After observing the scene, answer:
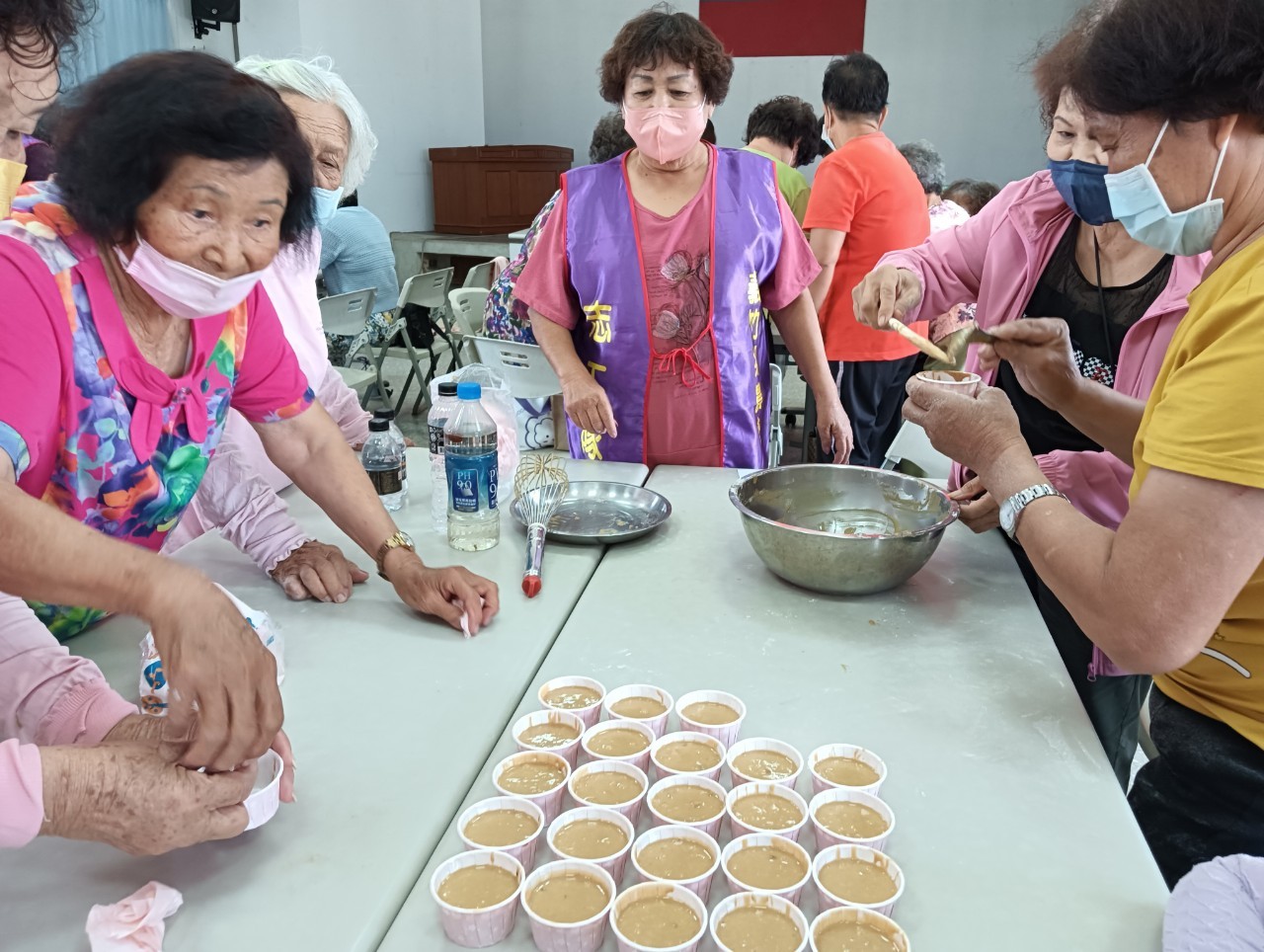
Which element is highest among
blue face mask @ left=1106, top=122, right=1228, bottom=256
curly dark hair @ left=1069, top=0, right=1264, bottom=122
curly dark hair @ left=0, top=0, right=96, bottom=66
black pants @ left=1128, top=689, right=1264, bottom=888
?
curly dark hair @ left=0, top=0, right=96, bottom=66

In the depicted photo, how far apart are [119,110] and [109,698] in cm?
72

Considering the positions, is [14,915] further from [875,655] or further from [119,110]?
[875,655]

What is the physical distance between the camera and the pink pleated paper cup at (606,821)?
34.9 inches

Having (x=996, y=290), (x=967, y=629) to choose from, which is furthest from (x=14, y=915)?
(x=996, y=290)

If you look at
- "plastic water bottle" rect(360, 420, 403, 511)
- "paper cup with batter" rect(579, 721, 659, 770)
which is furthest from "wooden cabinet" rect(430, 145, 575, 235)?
"paper cup with batter" rect(579, 721, 659, 770)

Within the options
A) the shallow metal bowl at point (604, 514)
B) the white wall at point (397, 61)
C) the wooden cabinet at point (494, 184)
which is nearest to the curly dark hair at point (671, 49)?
the shallow metal bowl at point (604, 514)

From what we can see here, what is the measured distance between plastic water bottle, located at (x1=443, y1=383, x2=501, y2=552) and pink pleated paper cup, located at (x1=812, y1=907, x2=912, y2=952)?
3.30 ft

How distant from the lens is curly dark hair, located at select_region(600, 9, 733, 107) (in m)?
2.20

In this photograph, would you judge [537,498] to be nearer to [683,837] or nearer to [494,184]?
[683,837]

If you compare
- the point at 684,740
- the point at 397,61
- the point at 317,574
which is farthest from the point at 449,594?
the point at 397,61

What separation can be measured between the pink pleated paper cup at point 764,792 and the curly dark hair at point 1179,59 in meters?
0.90

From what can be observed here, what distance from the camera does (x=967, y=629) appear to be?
4.67 feet

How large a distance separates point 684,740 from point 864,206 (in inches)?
114

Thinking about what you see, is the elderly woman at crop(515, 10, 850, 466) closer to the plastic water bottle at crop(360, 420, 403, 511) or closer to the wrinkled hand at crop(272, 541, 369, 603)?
the plastic water bottle at crop(360, 420, 403, 511)
